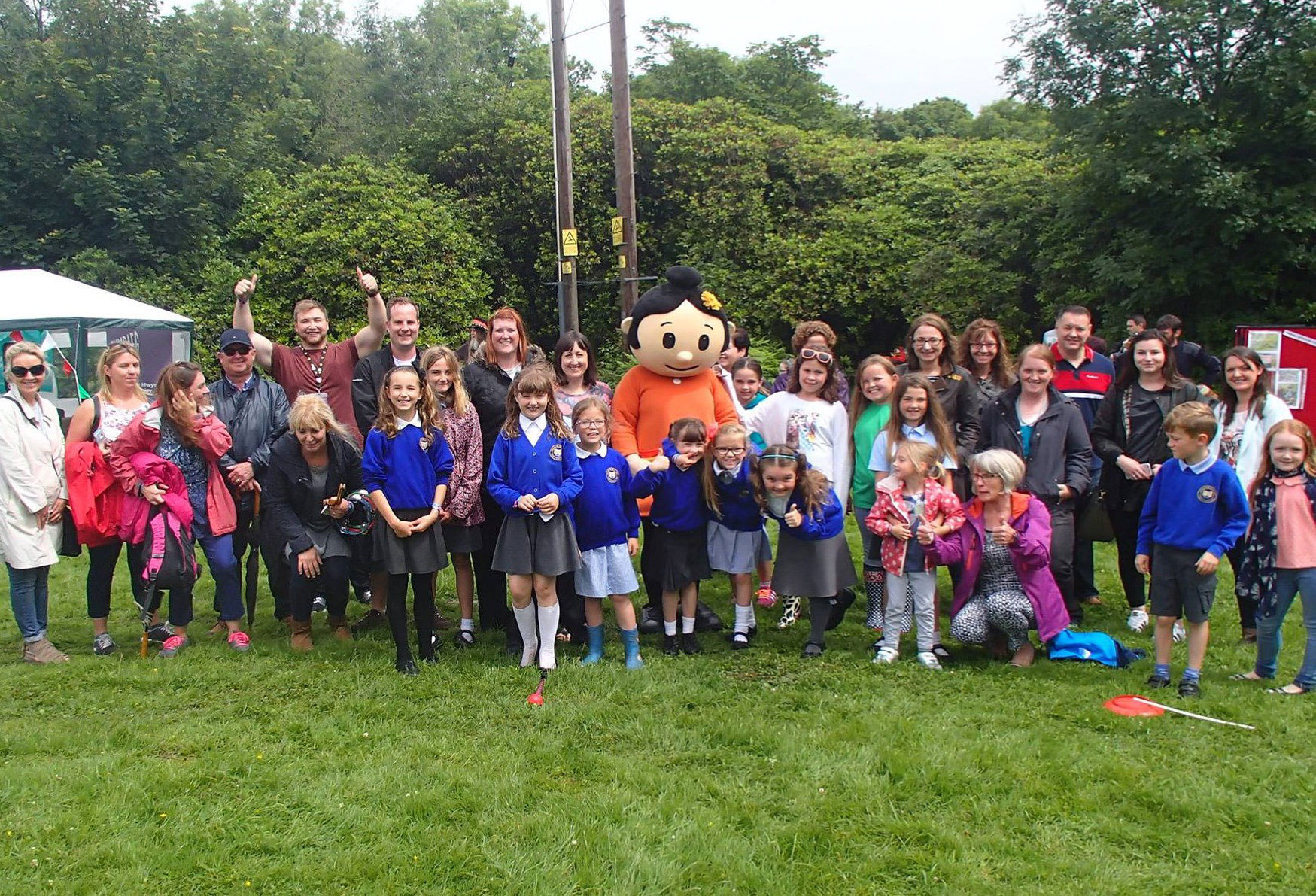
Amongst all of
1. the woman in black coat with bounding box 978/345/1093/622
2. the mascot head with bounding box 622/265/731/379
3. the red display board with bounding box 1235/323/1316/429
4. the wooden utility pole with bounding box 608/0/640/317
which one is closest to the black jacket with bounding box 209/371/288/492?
the mascot head with bounding box 622/265/731/379

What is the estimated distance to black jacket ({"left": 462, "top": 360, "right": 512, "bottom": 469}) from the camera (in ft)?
19.2

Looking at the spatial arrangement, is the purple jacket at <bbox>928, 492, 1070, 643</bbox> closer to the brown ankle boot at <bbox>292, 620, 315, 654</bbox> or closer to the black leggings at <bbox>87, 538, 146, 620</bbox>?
the brown ankle boot at <bbox>292, 620, 315, 654</bbox>

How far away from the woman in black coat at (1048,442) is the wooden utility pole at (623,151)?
6.31 metres

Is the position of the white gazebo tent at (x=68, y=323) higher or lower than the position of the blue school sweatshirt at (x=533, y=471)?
higher

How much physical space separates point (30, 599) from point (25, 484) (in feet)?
2.31

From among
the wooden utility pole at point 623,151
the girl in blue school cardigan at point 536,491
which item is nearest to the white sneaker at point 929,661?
the girl in blue school cardigan at point 536,491

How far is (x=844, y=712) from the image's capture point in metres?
4.70

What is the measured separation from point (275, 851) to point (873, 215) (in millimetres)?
15547

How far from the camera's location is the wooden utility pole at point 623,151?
11.6 m

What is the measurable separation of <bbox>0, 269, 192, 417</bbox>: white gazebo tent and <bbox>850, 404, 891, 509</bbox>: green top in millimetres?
9364

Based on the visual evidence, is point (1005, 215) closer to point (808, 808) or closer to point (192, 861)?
point (808, 808)

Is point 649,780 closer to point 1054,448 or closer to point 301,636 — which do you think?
point 301,636

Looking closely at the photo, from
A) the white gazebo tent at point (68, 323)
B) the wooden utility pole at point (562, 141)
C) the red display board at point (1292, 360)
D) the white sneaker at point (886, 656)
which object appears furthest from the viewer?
the wooden utility pole at point (562, 141)

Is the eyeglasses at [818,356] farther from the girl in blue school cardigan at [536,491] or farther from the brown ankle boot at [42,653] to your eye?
the brown ankle boot at [42,653]
